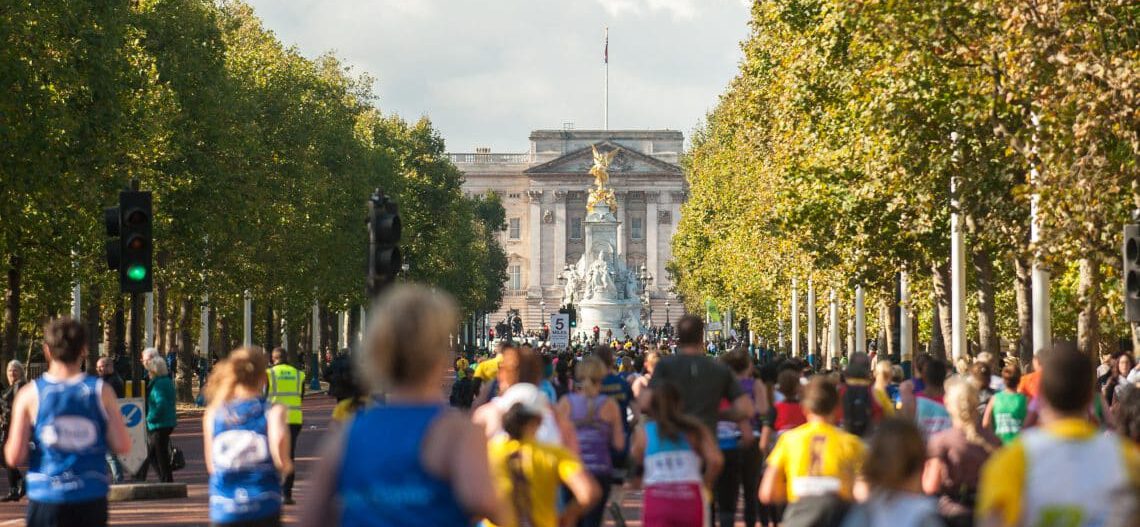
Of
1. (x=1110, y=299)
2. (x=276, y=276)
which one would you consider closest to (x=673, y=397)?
(x=1110, y=299)

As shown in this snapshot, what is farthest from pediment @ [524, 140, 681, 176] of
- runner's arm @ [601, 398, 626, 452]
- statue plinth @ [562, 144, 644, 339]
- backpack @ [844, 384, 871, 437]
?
runner's arm @ [601, 398, 626, 452]

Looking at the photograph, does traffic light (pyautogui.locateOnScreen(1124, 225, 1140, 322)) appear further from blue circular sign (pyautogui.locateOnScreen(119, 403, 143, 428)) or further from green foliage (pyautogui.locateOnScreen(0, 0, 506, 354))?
green foliage (pyautogui.locateOnScreen(0, 0, 506, 354))

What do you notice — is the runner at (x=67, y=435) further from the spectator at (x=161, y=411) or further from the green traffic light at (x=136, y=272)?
the spectator at (x=161, y=411)

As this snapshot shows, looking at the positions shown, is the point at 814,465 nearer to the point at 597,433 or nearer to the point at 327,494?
the point at 597,433

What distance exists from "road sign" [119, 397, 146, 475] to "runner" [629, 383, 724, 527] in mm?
11577

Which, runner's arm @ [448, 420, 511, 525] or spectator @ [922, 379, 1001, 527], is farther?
spectator @ [922, 379, 1001, 527]

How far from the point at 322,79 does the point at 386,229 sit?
53.9m

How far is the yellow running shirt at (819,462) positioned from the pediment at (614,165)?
537ft

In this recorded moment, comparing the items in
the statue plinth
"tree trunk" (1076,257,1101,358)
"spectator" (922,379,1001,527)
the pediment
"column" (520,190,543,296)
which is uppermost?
the pediment

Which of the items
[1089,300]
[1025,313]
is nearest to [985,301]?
[1025,313]

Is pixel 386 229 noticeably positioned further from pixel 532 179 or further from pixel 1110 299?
pixel 532 179

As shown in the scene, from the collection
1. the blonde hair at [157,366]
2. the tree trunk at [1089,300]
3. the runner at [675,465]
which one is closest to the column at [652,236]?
the tree trunk at [1089,300]

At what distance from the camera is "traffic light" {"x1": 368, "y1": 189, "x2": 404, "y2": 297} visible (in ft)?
55.2

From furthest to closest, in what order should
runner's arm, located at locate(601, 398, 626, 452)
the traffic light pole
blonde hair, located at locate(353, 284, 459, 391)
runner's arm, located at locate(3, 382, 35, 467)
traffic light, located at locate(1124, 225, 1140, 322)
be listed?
the traffic light pole, traffic light, located at locate(1124, 225, 1140, 322), runner's arm, located at locate(601, 398, 626, 452), runner's arm, located at locate(3, 382, 35, 467), blonde hair, located at locate(353, 284, 459, 391)
